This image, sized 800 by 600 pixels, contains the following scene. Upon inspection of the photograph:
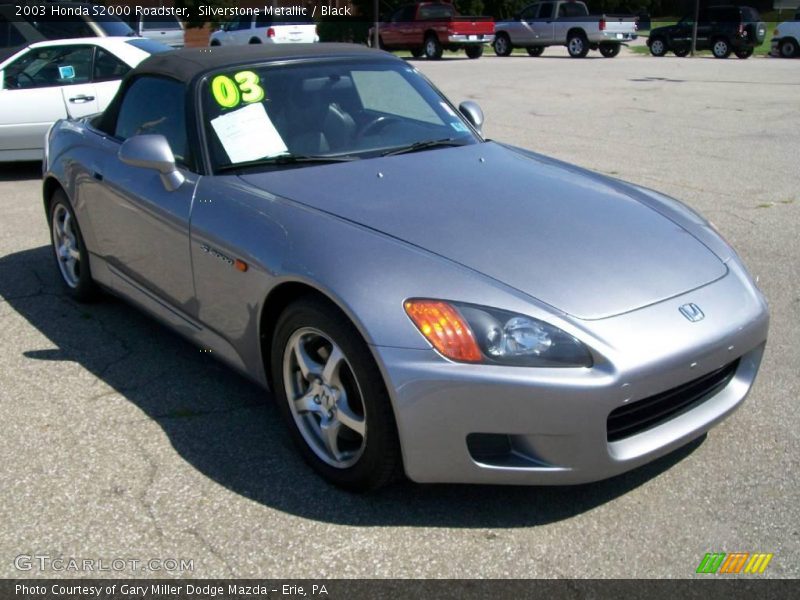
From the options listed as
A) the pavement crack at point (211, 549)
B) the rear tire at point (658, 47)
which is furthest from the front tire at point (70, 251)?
the rear tire at point (658, 47)

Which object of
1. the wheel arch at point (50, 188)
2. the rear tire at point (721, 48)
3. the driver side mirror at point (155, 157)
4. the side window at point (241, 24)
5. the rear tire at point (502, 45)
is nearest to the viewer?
the driver side mirror at point (155, 157)

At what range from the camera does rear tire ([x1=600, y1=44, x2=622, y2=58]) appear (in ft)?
102

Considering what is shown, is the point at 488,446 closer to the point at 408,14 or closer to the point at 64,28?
the point at 64,28

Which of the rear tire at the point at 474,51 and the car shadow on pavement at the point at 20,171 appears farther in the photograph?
the rear tire at the point at 474,51

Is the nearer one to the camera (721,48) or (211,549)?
(211,549)

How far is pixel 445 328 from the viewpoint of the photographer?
3062mm

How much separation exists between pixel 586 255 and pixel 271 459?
1463 mm

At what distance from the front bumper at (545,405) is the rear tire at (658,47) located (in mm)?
30599

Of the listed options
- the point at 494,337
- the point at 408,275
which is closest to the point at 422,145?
the point at 408,275

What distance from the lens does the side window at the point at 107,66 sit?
31.6 ft

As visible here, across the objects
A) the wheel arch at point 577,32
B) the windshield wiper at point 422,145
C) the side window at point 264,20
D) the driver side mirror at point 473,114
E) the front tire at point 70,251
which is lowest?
the front tire at point 70,251

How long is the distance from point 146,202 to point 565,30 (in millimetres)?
28415

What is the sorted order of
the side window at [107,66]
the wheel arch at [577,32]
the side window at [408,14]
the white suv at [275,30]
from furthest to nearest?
the wheel arch at [577,32] < the side window at [408,14] < the white suv at [275,30] < the side window at [107,66]

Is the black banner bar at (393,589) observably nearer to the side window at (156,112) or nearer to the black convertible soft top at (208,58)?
the black convertible soft top at (208,58)
